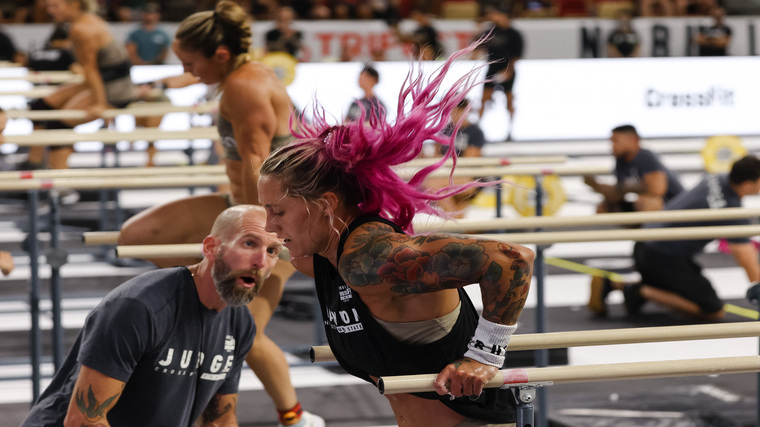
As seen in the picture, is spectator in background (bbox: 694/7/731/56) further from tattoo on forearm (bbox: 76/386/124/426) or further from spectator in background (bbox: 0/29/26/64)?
tattoo on forearm (bbox: 76/386/124/426)

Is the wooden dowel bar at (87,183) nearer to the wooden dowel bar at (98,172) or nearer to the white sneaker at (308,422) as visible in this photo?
the wooden dowel bar at (98,172)

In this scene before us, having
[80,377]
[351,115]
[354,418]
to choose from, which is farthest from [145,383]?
[351,115]

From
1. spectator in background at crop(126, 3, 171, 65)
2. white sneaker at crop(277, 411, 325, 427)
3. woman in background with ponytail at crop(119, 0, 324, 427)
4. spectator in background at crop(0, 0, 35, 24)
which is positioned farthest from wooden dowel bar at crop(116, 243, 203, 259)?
spectator in background at crop(0, 0, 35, 24)

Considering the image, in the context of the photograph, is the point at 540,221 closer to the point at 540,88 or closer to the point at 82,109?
the point at 82,109

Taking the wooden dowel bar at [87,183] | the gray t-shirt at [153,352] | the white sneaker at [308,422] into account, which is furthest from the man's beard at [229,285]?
the wooden dowel bar at [87,183]

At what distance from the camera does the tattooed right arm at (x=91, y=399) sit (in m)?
2.66

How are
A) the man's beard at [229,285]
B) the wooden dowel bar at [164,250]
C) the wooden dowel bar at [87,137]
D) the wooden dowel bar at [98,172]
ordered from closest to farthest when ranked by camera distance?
the man's beard at [229,285], the wooden dowel bar at [164,250], the wooden dowel bar at [98,172], the wooden dowel bar at [87,137]

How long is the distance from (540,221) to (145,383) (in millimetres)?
1725

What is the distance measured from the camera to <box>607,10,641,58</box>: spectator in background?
15.5 meters

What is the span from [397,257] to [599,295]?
4835mm

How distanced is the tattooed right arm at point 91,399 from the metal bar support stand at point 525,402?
1.12 metres

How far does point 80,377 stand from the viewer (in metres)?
2.70

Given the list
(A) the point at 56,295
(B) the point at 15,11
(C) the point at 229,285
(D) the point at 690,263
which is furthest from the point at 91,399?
(B) the point at 15,11

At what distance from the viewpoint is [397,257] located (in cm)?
206
